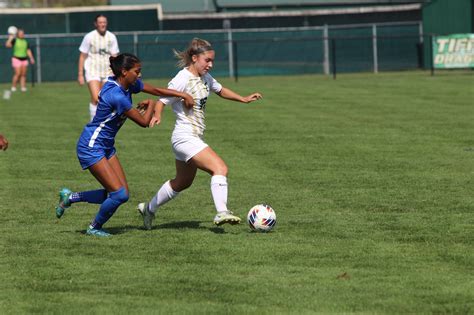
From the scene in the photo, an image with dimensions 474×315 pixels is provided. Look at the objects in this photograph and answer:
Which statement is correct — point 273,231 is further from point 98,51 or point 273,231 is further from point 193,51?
point 98,51

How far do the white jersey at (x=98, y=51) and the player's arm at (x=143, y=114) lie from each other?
9653mm

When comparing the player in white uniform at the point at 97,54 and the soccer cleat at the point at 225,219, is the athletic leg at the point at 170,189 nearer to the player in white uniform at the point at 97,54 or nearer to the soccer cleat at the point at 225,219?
the soccer cleat at the point at 225,219

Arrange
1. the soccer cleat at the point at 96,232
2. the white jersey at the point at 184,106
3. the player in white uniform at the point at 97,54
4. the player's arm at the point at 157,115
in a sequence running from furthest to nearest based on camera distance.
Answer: the player in white uniform at the point at 97,54, the white jersey at the point at 184,106, the soccer cleat at the point at 96,232, the player's arm at the point at 157,115

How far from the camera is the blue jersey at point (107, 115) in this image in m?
10.1

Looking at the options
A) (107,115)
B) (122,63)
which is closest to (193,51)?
(122,63)

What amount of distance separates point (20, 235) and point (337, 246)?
3.13m

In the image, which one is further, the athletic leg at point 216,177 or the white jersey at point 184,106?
the white jersey at point 184,106

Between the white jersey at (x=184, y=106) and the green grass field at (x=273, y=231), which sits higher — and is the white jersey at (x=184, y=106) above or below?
above

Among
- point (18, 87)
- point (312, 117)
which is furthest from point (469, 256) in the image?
point (18, 87)

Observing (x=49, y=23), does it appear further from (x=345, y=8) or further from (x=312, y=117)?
(x=312, y=117)

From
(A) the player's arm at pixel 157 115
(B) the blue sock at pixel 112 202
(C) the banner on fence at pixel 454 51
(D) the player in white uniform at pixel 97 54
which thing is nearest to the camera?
(A) the player's arm at pixel 157 115

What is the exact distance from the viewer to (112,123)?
1027 cm

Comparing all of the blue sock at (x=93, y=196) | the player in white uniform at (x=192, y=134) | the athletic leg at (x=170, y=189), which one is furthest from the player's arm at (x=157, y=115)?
the blue sock at (x=93, y=196)

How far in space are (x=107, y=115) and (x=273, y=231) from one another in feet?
6.32
